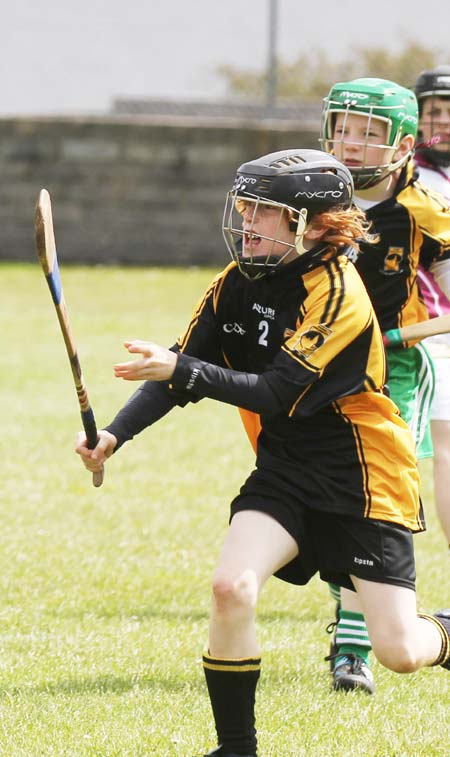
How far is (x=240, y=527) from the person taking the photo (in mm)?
3654

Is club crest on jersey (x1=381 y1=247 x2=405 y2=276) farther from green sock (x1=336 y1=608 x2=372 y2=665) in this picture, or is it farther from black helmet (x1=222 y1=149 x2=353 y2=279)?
green sock (x1=336 y1=608 x2=372 y2=665)

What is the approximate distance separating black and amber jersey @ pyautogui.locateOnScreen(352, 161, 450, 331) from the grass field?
4.32 ft

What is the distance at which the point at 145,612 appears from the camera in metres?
5.28

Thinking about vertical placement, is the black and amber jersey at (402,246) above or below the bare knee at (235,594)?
above

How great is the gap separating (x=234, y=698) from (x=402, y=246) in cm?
188

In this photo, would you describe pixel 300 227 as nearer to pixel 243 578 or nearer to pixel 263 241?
pixel 263 241

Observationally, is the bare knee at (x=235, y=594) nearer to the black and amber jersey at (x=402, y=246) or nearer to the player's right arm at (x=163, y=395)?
the player's right arm at (x=163, y=395)

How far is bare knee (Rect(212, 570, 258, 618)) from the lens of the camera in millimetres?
3451

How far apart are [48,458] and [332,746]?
4422 mm

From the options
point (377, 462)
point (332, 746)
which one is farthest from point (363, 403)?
point (332, 746)

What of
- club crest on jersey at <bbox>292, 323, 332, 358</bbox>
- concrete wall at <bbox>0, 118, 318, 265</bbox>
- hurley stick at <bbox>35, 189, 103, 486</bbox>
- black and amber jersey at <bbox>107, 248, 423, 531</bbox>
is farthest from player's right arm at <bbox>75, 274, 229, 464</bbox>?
concrete wall at <bbox>0, 118, 318, 265</bbox>

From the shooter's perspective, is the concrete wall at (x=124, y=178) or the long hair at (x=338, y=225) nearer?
the long hair at (x=338, y=225)

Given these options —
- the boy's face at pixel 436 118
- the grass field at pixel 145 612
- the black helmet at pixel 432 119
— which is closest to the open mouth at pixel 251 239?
the grass field at pixel 145 612

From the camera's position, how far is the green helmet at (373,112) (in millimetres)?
4574
